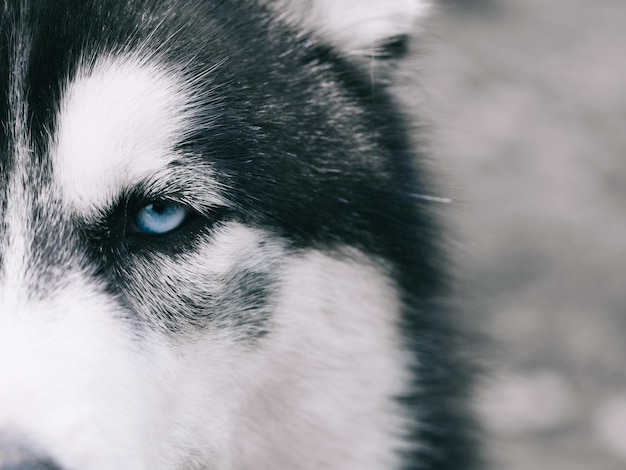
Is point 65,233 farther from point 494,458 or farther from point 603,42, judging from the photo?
point 603,42

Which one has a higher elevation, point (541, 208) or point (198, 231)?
point (541, 208)

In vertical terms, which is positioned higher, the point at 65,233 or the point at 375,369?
the point at 375,369

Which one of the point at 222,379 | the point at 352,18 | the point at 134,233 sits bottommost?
the point at 222,379

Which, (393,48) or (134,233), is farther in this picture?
(393,48)

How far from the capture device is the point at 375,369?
243cm

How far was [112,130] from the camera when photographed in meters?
1.92

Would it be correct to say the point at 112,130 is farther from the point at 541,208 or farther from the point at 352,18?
the point at 541,208

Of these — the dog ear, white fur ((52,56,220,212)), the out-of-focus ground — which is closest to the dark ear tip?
the dog ear

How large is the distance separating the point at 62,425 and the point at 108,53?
85 cm

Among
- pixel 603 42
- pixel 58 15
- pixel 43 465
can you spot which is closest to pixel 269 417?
pixel 43 465

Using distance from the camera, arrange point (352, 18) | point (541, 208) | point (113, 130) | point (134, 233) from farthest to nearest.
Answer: point (541, 208)
point (352, 18)
point (134, 233)
point (113, 130)

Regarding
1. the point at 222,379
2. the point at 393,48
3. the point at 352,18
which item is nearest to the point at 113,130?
the point at 222,379

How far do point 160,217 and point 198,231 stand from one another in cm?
9

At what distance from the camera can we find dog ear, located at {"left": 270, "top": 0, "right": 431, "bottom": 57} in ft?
7.79
